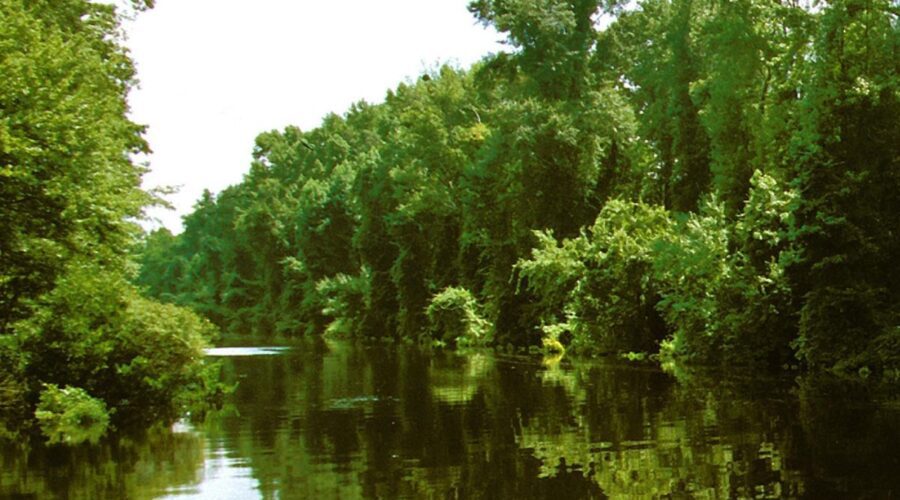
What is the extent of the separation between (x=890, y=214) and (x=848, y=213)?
1607 millimetres

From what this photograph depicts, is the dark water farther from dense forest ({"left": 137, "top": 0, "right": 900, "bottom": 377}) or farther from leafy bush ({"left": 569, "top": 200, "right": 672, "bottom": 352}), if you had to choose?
leafy bush ({"left": 569, "top": 200, "right": 672, "bottom": 352})

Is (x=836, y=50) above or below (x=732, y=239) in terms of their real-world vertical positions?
above

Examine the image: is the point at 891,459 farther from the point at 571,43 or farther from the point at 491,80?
the point at 491,80

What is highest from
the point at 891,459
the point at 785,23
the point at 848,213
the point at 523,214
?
the point at 785,23

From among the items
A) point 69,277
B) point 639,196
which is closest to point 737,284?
point 639,196

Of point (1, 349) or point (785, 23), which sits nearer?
point (1, 349)

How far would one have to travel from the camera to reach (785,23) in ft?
121

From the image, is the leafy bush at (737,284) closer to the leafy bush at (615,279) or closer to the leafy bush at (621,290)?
the leafy bush at (621,290)

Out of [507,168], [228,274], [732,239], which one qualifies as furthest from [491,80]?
[228,274]

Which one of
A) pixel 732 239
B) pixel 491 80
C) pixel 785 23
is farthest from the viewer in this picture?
pixel 491 80

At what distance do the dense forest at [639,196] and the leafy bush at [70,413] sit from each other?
31.5 feet

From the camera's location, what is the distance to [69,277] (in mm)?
23703

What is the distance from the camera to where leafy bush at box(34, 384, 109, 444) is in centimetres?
2084

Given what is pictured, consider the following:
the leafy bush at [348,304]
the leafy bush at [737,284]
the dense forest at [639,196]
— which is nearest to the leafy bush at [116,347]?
the dense forest at [639,196]
